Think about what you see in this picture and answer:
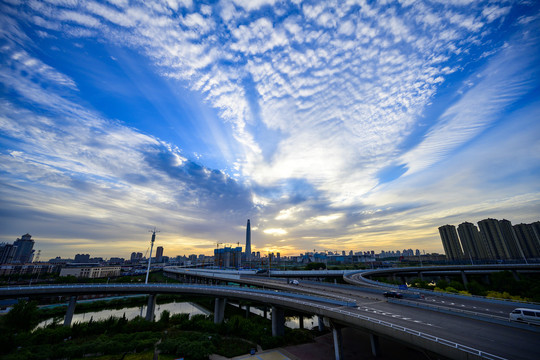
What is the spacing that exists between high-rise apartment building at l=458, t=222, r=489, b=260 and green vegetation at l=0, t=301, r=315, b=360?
182 m

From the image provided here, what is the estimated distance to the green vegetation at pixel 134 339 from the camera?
108ft

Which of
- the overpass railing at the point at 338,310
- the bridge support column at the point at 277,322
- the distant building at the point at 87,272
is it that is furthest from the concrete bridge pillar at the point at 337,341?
the distant building at the point at 87,272

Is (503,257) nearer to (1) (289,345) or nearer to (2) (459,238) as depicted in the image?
(2) (459,238)

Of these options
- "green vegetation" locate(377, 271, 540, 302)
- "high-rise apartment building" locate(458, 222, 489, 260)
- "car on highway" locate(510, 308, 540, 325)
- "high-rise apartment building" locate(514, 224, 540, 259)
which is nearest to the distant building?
"green vegetation" locate(377, 271, 540, 302)

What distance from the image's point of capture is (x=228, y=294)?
1961 inches

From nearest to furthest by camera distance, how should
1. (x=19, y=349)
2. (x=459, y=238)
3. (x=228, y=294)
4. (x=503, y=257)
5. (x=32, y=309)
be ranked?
(x=19, y=349) < (x=32, y=309) < (x=228, y=294) < (x=503, y=257) < (x=459, y=238)

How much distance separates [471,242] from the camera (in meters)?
158

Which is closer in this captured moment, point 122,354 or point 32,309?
point 122,354

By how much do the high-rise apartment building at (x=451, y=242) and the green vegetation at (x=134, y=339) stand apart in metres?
190

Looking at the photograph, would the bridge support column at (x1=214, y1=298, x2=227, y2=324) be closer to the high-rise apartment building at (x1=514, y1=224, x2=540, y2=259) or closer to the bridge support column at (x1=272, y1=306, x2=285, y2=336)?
the bridge support column at (x1=272, y1=306, x2=285, y2=336)

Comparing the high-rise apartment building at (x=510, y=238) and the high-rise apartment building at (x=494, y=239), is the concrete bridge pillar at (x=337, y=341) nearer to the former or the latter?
the high-rise apartment building at (x=510, y=238)

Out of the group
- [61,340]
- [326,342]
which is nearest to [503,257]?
[326,342]

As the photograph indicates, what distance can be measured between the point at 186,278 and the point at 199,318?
11451cm

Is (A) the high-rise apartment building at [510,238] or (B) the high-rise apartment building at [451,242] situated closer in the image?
(A) the high-rise apartment building at [510,238]
